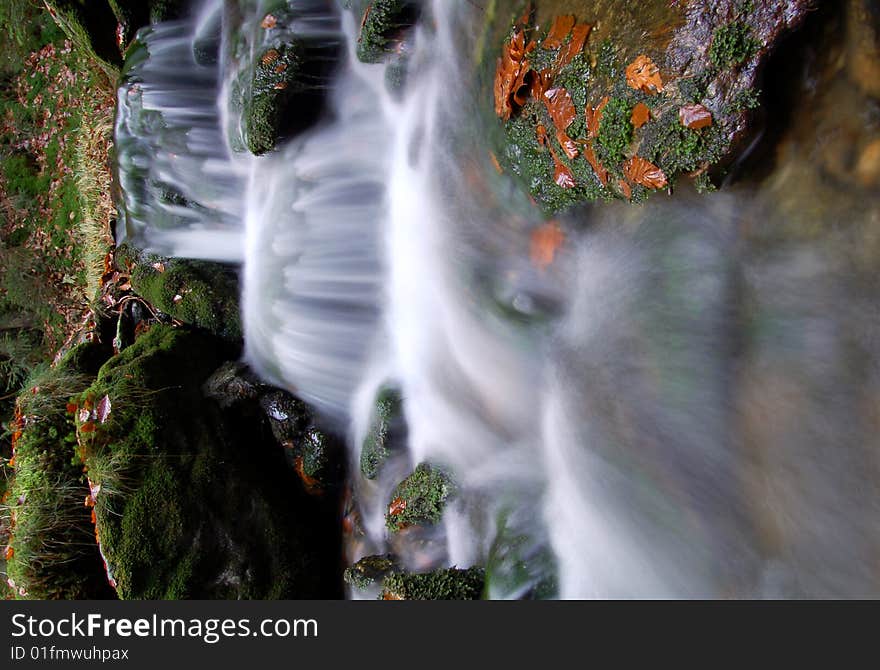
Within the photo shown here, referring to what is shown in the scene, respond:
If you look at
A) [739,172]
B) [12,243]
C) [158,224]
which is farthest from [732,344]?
[12,243]

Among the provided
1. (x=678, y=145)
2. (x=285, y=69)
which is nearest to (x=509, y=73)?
(x=678, y=145)

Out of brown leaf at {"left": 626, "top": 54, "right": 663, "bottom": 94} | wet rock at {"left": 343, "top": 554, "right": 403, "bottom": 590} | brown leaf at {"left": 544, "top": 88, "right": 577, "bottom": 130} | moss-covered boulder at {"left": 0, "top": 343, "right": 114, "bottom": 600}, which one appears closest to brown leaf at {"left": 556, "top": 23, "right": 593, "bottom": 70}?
brown leaf at {"left": 544, "top": 88, "right": 577, "bottom": 130}

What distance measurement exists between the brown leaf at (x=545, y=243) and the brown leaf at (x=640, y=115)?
2.92ft

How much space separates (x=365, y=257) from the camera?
4719 millimetres

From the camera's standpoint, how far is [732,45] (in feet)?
7.01

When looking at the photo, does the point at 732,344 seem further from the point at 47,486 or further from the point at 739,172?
the point at 47,486

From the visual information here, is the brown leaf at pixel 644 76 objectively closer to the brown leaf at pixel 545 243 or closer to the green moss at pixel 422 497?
the brown leaf at pixel 545 243

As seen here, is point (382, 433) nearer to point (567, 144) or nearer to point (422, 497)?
point (422, 497)

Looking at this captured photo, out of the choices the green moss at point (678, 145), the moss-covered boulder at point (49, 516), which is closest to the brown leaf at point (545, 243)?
the green moss at point (678, 145)

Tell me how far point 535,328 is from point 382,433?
57.9 inches

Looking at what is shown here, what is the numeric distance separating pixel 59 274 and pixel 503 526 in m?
6.62

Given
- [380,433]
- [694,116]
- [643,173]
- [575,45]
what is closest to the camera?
[694,116]

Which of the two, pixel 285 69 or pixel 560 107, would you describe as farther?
pixel 285 69

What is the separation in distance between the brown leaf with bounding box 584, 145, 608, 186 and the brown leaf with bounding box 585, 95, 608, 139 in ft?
0.22
